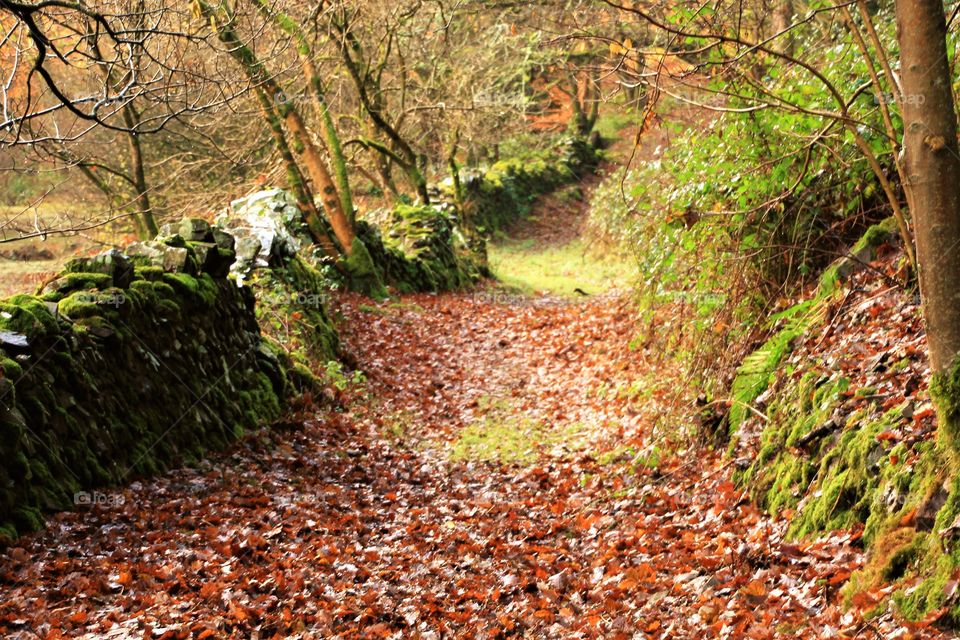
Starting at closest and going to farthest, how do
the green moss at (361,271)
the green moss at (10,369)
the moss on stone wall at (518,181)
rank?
the green moss at (10,369) → the green moss at (361,271) → the moss on stone wall at (518,181)

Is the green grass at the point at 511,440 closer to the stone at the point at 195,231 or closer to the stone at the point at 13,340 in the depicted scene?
the stone at the point at 195,231

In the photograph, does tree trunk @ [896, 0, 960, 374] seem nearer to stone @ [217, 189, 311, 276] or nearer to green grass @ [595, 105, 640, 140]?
stone @ [217, 189, 311, 276]

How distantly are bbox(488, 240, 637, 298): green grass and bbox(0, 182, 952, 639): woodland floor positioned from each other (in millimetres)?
9729

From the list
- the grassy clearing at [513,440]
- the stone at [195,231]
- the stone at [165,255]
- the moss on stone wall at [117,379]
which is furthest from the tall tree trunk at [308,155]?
the grassy clearing at [513,440]

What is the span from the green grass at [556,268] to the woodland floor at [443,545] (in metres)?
9.73

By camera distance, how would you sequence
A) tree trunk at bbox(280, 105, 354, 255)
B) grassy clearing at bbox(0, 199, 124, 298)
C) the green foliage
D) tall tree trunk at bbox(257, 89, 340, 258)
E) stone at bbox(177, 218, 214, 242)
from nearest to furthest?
stone at bbox(177, 218, 214, 242) → the green foliage → tall tree trunk at bbox(257, 89, 340, 258) → tree trunk at bbox(280, 105, 354, 255) → grassy clearing at bbox(0, 199, 124, 298)

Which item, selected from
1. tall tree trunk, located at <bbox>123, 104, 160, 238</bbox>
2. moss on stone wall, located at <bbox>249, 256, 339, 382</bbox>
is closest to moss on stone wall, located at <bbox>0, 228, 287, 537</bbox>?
moss on stone wall, located at <bbox>249, 256, 339, 382</bbox>

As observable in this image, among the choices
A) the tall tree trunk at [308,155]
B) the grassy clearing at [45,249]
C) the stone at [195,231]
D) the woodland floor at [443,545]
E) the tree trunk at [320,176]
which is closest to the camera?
the woodland floor at [443,545]

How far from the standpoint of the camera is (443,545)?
20.0ft

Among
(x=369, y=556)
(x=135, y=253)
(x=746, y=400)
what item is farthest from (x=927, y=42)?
(x=135, y=253)

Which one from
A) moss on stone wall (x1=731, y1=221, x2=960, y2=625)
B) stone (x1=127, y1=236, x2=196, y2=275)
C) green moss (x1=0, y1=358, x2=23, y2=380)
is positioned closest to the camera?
moss on stone wall (x1=731, y1=221, x2=960, y2=625)

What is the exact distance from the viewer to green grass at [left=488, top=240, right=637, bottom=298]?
19812 millimetres

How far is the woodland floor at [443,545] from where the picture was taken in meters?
4.33

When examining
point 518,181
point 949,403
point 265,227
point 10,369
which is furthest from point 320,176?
point 518,181
